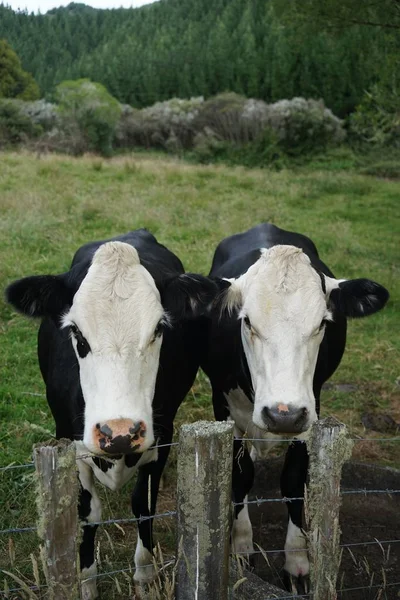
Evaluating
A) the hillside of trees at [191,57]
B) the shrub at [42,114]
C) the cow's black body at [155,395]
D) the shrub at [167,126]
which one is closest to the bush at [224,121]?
the shrub at [167,126]

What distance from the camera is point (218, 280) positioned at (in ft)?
12.2

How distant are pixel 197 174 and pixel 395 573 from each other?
13435 millimetres

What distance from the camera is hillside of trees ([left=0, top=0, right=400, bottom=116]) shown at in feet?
139

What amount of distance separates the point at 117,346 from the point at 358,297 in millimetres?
1467

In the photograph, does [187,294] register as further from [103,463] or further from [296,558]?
[296,558]

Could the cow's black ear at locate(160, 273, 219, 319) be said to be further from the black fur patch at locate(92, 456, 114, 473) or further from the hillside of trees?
the hillside of trees

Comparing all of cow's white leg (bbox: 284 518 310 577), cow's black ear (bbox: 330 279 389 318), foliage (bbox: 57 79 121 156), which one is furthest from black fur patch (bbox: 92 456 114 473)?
foliage (bbox: 57 79 121 156)

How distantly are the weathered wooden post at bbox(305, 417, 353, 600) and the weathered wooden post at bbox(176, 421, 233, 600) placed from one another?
0.94ft

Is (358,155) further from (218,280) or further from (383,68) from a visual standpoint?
(218,280)

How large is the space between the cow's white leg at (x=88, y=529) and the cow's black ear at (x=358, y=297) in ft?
5.26

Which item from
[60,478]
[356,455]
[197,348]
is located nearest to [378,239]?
[356,455]

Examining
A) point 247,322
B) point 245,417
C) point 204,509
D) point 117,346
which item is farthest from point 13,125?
point 204,509

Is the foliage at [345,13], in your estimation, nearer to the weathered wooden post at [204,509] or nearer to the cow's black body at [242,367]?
the cow's black body at [242,367]

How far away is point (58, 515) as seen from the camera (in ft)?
6.52
